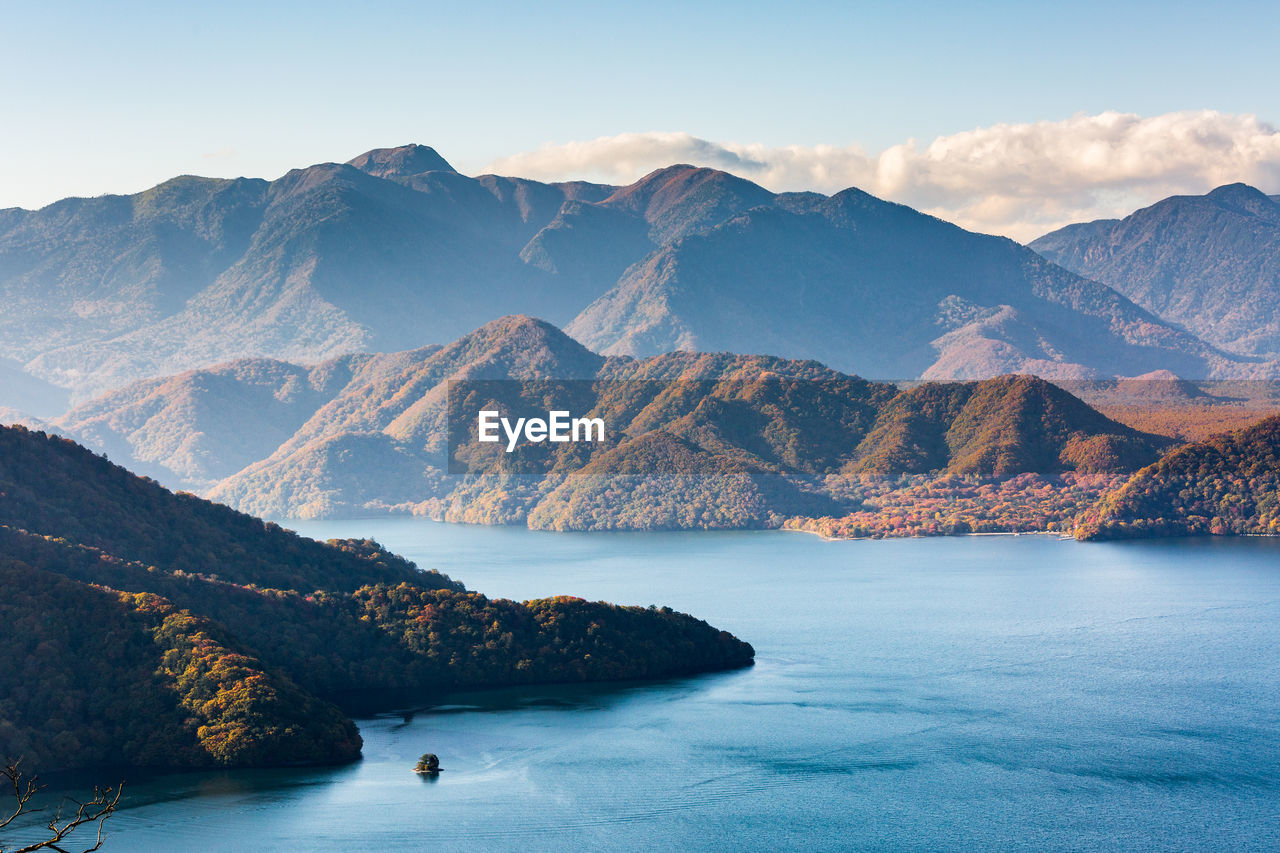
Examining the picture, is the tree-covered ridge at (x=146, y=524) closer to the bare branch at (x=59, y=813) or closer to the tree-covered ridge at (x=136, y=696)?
the tree-covered ridge at (x=136, y=696)

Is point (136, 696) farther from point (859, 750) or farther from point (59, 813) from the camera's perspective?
point (859, 750)

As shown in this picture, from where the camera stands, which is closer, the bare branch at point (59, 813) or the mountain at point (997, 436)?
the bare branch at point (59, 813)

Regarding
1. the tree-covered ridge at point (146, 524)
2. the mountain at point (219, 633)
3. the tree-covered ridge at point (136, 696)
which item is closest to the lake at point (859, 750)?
the tree-covered ridge at point (136, 696)

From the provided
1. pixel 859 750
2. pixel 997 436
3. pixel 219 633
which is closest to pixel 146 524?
pixel 219 633

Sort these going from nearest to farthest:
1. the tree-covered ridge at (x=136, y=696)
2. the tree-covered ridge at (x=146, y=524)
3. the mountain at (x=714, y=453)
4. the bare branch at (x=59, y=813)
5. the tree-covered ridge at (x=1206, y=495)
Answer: the bare branch at (x=59, y=813)
the tree-covered ridge at (x=136, y=696)
the tree-covered ridge at (x=146, y=524)
the tree-covered ridge at (x=1206, y=495)
the mountain at (x=714, y=453)

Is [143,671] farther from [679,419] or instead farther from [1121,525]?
[679,419]

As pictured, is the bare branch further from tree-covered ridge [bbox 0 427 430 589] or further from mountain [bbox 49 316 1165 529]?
mountain [bbox 49 316 1165 529]
